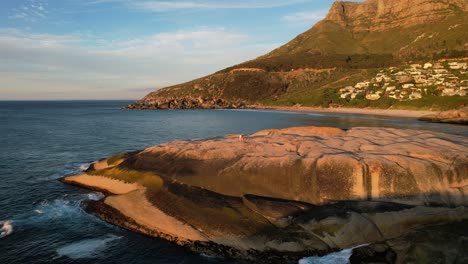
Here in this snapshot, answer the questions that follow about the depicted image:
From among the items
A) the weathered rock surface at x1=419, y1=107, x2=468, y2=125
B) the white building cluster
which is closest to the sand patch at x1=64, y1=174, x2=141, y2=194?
the weathered rock surface at x1=419, y1=107, x2=468, y2=125

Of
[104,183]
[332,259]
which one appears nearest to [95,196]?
[104,183]

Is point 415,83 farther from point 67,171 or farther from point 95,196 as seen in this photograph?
point 95,196

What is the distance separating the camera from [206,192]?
28.9m

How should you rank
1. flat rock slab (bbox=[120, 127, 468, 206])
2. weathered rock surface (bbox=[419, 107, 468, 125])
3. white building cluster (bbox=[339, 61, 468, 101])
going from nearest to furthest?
flat rock slab (bbox=[120, 127, 468, 206])
weathered rock surface (bbox=[419, 107, 468, 125])
white building cluster (bbox=[339, 61, 468, 101])

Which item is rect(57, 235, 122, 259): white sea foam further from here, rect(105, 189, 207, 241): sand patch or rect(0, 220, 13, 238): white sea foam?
rect(0, 220, 13, 238): white sea foam

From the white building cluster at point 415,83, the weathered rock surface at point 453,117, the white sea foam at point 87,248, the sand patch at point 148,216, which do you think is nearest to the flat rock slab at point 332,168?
the sand patch at point 148,216

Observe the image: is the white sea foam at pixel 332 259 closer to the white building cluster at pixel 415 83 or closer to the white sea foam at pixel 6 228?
the white sea foam at pixel 6 228

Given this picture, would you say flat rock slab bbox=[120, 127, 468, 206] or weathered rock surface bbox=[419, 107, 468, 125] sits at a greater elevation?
flat rock slab bbox=[120, 127, 468, 206]

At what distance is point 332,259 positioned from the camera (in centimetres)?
2123

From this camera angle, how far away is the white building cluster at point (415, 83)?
124062mm

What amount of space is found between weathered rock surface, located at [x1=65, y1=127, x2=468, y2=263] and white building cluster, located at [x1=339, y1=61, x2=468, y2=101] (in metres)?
106

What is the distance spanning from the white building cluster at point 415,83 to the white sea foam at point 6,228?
5105 inches

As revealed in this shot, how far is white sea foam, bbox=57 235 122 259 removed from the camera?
23.1 m

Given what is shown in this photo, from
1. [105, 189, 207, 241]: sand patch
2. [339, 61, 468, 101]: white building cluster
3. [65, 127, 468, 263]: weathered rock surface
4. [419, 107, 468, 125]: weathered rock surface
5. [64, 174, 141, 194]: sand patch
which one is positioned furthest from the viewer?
[339, 61, 468, 101]: white building cluster
